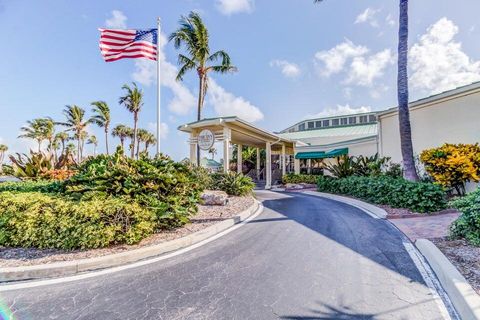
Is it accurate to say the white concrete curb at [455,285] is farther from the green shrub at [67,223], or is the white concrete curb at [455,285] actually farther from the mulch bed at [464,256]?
the green shrub at [67,223]

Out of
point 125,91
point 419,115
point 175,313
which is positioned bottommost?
point 175,313

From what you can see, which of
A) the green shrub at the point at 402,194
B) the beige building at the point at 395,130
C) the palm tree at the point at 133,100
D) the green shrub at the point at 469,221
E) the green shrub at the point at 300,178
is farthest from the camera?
the palm tree at the point at 133,100

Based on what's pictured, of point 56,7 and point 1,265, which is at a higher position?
point 56,7

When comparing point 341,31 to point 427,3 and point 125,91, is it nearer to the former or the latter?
point 427,3

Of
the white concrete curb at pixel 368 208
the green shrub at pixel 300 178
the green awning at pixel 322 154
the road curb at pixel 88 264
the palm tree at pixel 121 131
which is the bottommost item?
the road curb at pixel 88 264

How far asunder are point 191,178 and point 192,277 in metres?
3.21

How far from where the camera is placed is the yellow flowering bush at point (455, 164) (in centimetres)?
891

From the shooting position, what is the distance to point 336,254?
453 centimetres

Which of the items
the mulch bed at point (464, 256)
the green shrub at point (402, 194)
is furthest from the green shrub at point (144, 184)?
the green shrub at point (402, 194)

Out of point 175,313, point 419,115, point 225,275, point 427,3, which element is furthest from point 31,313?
point 427,3

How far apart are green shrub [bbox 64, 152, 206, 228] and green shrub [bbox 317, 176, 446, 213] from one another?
6.83m

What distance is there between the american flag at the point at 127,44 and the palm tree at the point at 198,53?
801cm

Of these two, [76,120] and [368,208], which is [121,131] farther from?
[368,208]

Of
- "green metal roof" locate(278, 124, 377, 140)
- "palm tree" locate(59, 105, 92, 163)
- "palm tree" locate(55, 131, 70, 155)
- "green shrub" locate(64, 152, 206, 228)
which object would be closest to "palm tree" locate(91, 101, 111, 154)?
"palm tree" locate(59, 105, 92, 163)
